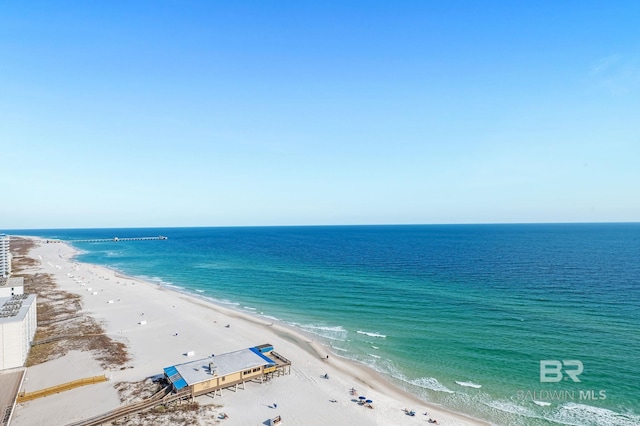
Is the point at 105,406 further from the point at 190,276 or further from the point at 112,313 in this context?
the point at 190,276

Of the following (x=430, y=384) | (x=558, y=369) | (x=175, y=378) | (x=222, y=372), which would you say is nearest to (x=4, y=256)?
(x=175, y=378)

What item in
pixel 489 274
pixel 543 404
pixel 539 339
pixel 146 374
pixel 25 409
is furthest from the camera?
pixel 489 274

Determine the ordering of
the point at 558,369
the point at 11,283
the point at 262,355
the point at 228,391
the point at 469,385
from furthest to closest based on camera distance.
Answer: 1. the point at 11,283
2. the point at 558,369
3. the point at 262,355
4. the point at 469,385
5. the point at 228,391

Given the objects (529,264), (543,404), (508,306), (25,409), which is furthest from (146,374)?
(529,264)

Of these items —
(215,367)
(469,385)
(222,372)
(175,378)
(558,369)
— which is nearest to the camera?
(175,378)

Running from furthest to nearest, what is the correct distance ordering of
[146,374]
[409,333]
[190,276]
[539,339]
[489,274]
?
[190,276] → [489,274] → [409,333] → [539,339] → [146,374]

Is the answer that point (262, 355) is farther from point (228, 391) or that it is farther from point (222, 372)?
point (222, 372)
